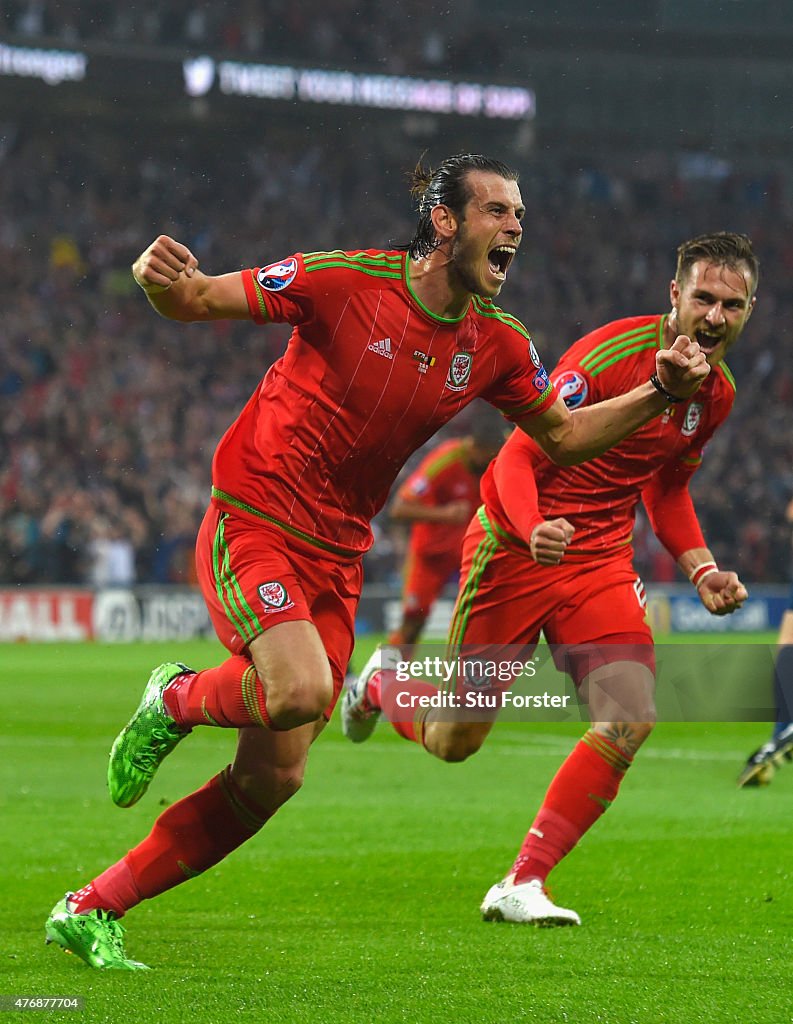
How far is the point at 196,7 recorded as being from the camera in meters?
25.7

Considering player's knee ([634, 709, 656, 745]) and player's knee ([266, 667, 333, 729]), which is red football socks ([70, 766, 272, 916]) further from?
player's knee ([634, 709, 656, 745])

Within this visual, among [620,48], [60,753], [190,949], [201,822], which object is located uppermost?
[620,48]

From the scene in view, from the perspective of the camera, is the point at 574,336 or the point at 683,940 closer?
the point at 683,940

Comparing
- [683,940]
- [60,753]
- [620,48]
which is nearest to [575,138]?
[620,48]

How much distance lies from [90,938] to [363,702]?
100 inches

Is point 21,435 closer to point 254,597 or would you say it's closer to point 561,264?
point 561,264

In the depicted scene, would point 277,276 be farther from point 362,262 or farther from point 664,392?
point 664,392

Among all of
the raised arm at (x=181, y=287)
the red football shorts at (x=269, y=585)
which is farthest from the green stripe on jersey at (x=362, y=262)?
the red football shorts at (x=269, y=585)

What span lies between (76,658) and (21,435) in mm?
5119

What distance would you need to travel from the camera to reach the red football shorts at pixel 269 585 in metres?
4.16

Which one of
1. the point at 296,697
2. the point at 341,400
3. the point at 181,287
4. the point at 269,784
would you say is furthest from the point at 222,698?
the point at 181,287

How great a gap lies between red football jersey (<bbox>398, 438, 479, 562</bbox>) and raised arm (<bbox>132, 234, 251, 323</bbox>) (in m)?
7.29

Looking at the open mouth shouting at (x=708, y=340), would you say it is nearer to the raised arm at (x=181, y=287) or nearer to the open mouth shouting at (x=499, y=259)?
the open mouth shouting at (x=499, y=259)

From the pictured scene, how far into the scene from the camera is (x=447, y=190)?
14.8ft
